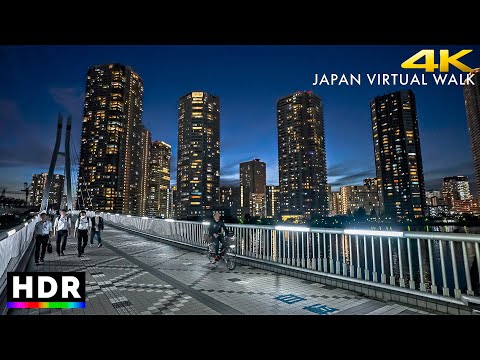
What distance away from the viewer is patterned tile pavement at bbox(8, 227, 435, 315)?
14.6ft

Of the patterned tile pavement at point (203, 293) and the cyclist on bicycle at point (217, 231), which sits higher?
the cyclist on bicycle at point (217, 231)

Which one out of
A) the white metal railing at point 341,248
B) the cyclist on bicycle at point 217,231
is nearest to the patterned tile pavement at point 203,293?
the white metal railing at point 341,248

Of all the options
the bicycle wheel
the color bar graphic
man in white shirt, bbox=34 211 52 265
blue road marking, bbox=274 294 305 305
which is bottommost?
blue road marking, bbox=274 294 305 305

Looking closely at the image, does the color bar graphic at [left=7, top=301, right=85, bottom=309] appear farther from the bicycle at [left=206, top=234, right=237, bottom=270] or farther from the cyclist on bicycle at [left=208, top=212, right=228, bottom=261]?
the cyclist on bicycle at [left=208, top=212, right=228, bottom=261]

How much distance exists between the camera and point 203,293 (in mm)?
5359

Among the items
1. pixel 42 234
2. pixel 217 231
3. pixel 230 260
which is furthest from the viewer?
pixel 42 234

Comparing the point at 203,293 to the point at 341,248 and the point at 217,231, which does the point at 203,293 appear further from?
the point at 341,248

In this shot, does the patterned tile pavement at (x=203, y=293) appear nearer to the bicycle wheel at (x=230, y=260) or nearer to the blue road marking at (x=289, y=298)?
the blue road marking at (x=289, y=298)

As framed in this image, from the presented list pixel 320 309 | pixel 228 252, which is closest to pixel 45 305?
pixel 228 252

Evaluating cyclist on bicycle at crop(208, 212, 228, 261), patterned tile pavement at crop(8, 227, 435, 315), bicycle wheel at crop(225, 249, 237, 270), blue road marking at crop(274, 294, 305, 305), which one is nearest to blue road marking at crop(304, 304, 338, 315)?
patterned tile pavement at crop(8, 227, 435, 315)

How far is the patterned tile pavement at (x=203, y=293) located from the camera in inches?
175

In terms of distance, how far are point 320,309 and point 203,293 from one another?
227cm
